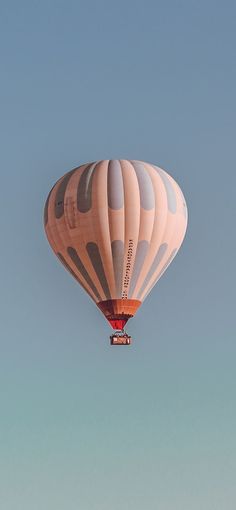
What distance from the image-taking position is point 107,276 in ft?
431

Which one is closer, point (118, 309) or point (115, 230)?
point (115, 230)

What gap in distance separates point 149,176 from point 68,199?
4748 millimetres

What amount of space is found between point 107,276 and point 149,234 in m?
3.34

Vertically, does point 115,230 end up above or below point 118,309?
above

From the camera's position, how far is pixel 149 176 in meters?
132

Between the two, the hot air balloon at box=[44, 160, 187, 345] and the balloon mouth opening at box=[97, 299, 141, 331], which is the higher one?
the hot air balloon at box=[44, 160, 187, 345]

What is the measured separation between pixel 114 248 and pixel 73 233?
8.15 feet

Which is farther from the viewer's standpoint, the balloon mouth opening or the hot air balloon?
the balloon mouth opening

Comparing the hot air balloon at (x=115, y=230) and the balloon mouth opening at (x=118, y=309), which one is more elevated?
the hot air balloon at (x=115, y=230)

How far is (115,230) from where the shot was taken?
131125mm

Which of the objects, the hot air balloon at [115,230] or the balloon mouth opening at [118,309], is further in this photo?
the balloon mouth opening at [118,309]

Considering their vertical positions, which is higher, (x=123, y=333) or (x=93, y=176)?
(x=93, y=176)

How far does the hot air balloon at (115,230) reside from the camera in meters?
131

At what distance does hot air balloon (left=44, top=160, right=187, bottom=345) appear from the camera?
13100 centimetres
